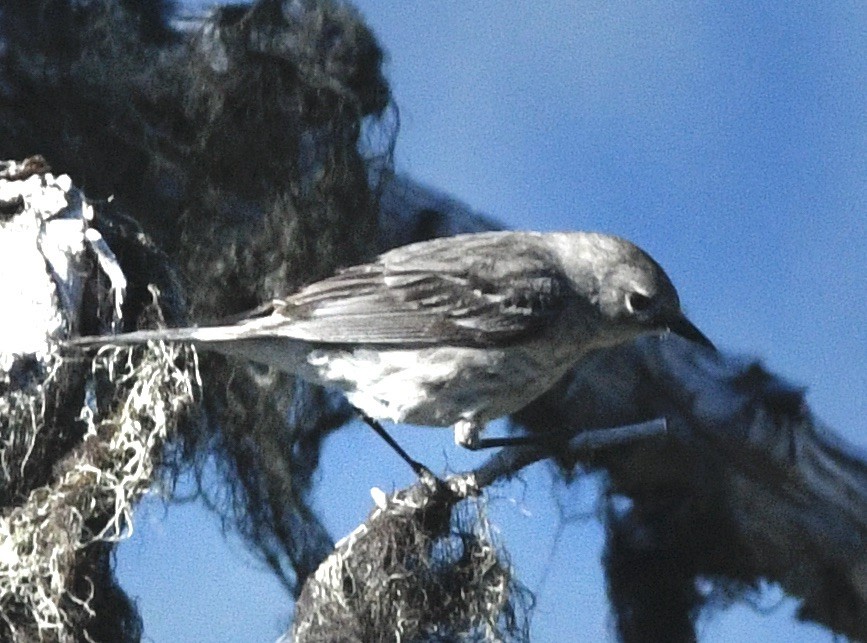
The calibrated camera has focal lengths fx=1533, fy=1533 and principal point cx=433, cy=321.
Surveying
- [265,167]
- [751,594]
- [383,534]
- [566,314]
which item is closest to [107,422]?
[383,534]

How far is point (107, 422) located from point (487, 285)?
0.68 meters

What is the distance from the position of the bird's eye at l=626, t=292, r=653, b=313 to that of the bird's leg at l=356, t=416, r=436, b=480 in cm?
46

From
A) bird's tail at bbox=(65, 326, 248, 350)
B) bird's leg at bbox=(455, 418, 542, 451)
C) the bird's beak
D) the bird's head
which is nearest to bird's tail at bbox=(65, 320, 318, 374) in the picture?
bird's tail at bbox=(65, 326, 248, 350)

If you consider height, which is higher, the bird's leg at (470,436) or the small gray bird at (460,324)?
the small gray bird at (460,324)

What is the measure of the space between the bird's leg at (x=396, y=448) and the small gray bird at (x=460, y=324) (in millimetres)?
58

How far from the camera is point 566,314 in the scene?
2527 millimetres

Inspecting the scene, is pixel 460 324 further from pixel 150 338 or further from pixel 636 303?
pixel 150 338

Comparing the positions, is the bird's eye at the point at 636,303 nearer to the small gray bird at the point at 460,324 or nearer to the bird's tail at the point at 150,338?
the small gray bird at the point at 460,324

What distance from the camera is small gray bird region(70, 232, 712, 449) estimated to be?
93.7 inches

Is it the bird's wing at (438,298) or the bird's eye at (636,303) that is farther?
the bird's eye at (636,303)

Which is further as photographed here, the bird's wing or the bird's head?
the bird's head

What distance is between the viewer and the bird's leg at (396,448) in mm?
2303

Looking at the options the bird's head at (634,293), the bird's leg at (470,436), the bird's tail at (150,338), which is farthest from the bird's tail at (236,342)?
the bird's head at (634,293)

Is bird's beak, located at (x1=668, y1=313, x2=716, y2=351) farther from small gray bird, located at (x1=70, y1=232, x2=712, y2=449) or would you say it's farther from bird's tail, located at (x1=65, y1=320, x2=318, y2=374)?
bird's tail, located at (x1=65, y1=320, x2=318, y2=374)
